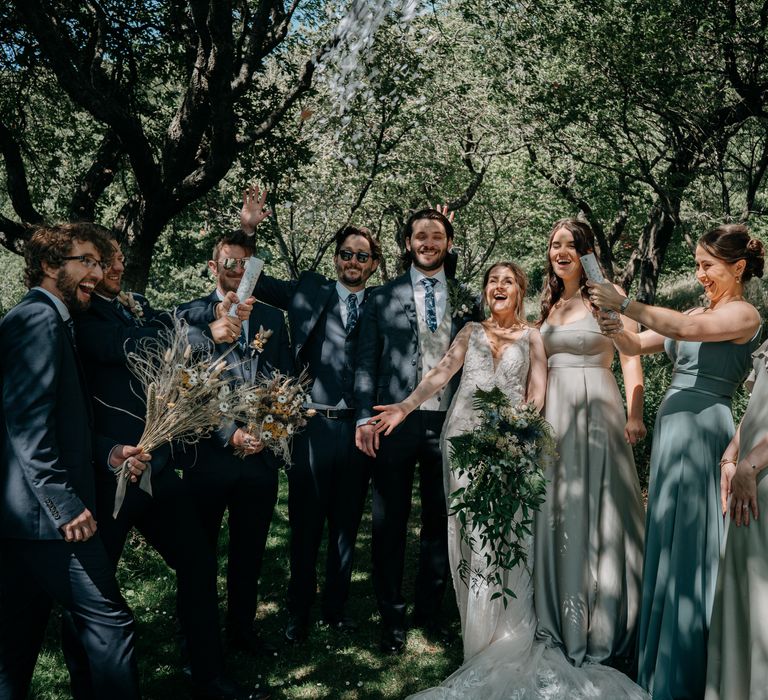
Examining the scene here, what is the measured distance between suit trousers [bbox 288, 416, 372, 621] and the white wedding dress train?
0.72 metres

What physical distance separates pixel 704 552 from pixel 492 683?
1.42 metres

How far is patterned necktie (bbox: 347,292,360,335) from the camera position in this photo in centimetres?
530

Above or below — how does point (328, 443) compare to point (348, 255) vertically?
below

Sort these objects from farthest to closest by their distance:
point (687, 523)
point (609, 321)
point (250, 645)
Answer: point (250, 645) < point (609, 321) < point (687, 523)

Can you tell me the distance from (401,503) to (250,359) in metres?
1.48

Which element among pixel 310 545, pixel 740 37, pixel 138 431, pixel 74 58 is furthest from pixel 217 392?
pixel 740 37

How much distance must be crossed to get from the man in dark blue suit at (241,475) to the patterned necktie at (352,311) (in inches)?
21.6

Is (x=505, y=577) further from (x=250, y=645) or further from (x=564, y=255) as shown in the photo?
(x=564, y=255)

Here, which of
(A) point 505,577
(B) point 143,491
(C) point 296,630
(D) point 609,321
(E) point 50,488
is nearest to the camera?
(E) point 50,488

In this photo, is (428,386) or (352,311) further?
(352,311)

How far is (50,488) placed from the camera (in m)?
3.04

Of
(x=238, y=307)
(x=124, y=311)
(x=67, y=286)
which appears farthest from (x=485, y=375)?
(x=67, y=286)

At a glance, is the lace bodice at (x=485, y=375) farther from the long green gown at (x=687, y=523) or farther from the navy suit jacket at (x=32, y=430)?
the navy suit jacket at (x=32, y=430)

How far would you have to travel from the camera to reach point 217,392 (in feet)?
12.8
